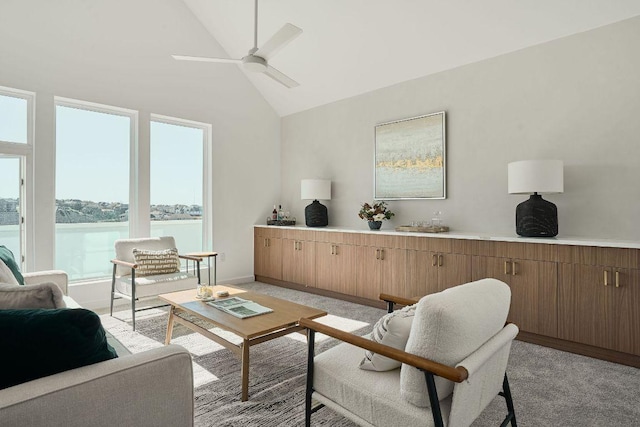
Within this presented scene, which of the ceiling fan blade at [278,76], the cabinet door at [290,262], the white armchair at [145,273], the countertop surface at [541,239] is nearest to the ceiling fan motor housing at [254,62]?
the ceiling fan blade at [278,76]

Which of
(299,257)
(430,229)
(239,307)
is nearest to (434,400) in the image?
(239,307)

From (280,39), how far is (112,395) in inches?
101

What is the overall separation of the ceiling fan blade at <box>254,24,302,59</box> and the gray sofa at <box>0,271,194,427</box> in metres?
→ 2.33

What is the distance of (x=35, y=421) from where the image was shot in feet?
3.33

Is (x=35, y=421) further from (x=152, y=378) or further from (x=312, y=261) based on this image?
(x=312, y=261)

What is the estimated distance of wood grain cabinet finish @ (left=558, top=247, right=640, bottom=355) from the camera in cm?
270

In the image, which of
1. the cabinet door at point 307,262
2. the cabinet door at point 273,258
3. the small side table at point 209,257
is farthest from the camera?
the cabinet door at point 273,258

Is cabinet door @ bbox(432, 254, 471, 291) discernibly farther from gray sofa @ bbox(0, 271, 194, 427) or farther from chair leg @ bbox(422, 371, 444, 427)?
gray sofa @ bbox(0, 271, 194, 427)

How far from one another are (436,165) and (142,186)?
12.0 feet

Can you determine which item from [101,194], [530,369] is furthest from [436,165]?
[101,194]

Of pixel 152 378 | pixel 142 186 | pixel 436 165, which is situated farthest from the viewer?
pixel 142 186

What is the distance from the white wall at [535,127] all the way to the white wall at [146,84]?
171 centimetres

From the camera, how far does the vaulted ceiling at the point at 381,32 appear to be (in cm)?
332

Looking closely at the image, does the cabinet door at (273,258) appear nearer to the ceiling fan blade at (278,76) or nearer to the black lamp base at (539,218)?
the ceiling fan blade at (278,76)
